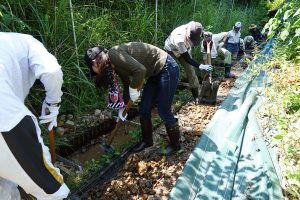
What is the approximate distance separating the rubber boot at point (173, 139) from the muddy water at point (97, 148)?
0.72 meters

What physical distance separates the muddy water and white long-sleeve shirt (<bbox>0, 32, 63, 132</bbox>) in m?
2.10

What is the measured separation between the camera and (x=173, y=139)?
3.65 meters

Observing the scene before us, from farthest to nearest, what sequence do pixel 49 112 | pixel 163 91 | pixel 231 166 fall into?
1. pixel 163 91
2. pixel 231 166
3. pixel 49 112

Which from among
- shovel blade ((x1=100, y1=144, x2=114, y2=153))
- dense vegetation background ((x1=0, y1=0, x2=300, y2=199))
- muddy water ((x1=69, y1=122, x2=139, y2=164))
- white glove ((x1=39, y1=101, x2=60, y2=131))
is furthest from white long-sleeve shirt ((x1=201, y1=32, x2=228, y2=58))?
white glove ((x1=39, y1=101, x2=60, y2=131))

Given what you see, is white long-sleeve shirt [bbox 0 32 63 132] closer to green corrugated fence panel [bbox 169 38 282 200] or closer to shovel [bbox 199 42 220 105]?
green corrugated fence panel [bbox 169 38 282 200]

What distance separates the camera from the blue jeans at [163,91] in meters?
3.36

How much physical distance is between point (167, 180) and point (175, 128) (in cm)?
66

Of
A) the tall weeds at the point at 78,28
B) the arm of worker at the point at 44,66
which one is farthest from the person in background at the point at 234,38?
the arm of worker at the point at 44,66

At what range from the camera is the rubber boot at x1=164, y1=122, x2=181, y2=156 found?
3.57 m

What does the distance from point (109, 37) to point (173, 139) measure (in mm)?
2544

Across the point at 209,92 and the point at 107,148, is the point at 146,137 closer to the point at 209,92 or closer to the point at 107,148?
the point at 107,148

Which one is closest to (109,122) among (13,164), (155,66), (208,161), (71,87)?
(71,87)

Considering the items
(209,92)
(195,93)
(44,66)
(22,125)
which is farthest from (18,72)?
(195,93)

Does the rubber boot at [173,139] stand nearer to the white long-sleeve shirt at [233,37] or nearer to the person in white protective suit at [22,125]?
the person in white protective suit at [22,125]
